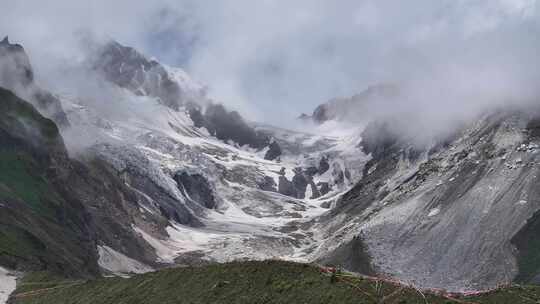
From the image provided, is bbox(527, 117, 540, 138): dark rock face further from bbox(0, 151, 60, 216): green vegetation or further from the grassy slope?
the grassy slope

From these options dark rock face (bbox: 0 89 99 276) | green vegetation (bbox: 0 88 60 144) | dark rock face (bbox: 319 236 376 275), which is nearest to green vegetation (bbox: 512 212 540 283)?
dark rock face (bbox: 319 236 376 275)

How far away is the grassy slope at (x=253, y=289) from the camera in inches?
1444

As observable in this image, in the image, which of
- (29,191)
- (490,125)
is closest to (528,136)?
(490,125)

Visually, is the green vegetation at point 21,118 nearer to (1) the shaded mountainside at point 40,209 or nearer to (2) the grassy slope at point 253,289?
(1) the shaded mountainside at point 40,209

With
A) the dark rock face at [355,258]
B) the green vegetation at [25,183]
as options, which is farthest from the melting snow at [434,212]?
the green vegetation at [25,183]

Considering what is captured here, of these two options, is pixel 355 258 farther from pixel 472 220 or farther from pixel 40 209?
pixel 40 209

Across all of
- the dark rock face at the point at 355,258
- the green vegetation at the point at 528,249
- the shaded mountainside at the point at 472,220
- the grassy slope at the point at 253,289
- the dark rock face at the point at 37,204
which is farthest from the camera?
the dark rock face at the point at 355,258

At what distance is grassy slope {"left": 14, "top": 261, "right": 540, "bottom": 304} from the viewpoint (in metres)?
36.7

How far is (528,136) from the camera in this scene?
152 m

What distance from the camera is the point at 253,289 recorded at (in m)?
42.2

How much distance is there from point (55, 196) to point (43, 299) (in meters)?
97.6

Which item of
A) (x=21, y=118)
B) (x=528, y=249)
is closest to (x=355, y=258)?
(x=528, y=249)

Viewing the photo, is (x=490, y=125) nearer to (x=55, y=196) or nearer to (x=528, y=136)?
(x=528, y=136)

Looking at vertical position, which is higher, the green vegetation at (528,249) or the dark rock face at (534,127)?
the dark rock face at (534,127)
